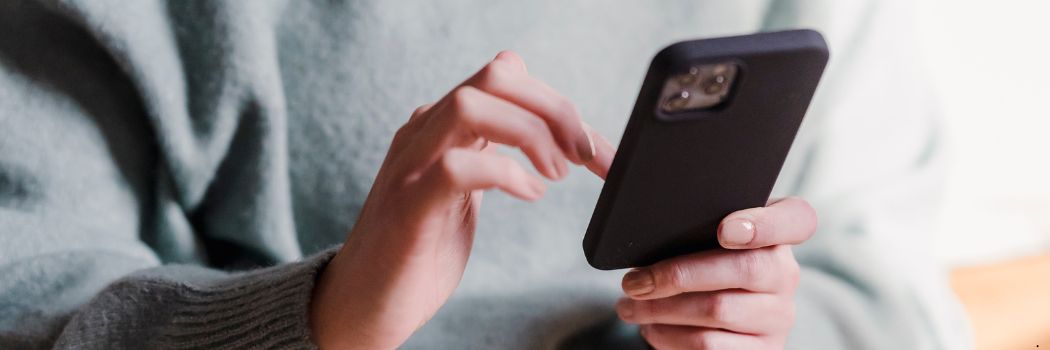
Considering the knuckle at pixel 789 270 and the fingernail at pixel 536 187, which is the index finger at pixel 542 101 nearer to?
the fingernail at pixel 536 187

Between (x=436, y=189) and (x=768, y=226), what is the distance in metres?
0.18

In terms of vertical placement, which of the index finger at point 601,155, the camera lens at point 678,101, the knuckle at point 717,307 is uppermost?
the camera lens at point 678,101

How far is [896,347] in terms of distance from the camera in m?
0.59

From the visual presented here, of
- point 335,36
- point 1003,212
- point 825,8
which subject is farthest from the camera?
point 1003,212

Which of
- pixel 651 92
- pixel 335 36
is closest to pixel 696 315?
pixel 651 92

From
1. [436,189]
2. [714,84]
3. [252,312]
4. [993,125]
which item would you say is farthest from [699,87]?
[993,125]

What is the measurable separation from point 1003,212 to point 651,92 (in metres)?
0.63

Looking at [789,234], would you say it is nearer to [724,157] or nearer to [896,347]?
[724,157]

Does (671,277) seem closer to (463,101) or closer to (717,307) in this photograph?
(717,307)

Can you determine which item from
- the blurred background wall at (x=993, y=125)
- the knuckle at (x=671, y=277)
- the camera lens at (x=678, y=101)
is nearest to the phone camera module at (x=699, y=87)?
the camera lens at (x=678, y=101)

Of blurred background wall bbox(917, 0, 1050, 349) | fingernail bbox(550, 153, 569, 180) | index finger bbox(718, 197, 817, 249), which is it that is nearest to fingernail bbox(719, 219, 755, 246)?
index finger bbox(718, 197, 817, 249)

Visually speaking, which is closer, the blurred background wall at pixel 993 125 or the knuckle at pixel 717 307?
the knuckle at pixel 717 307

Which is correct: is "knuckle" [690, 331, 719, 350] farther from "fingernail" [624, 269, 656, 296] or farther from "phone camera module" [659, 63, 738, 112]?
"phone camera module" [659, 63, 738, 112]

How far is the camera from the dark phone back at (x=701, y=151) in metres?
0.33
